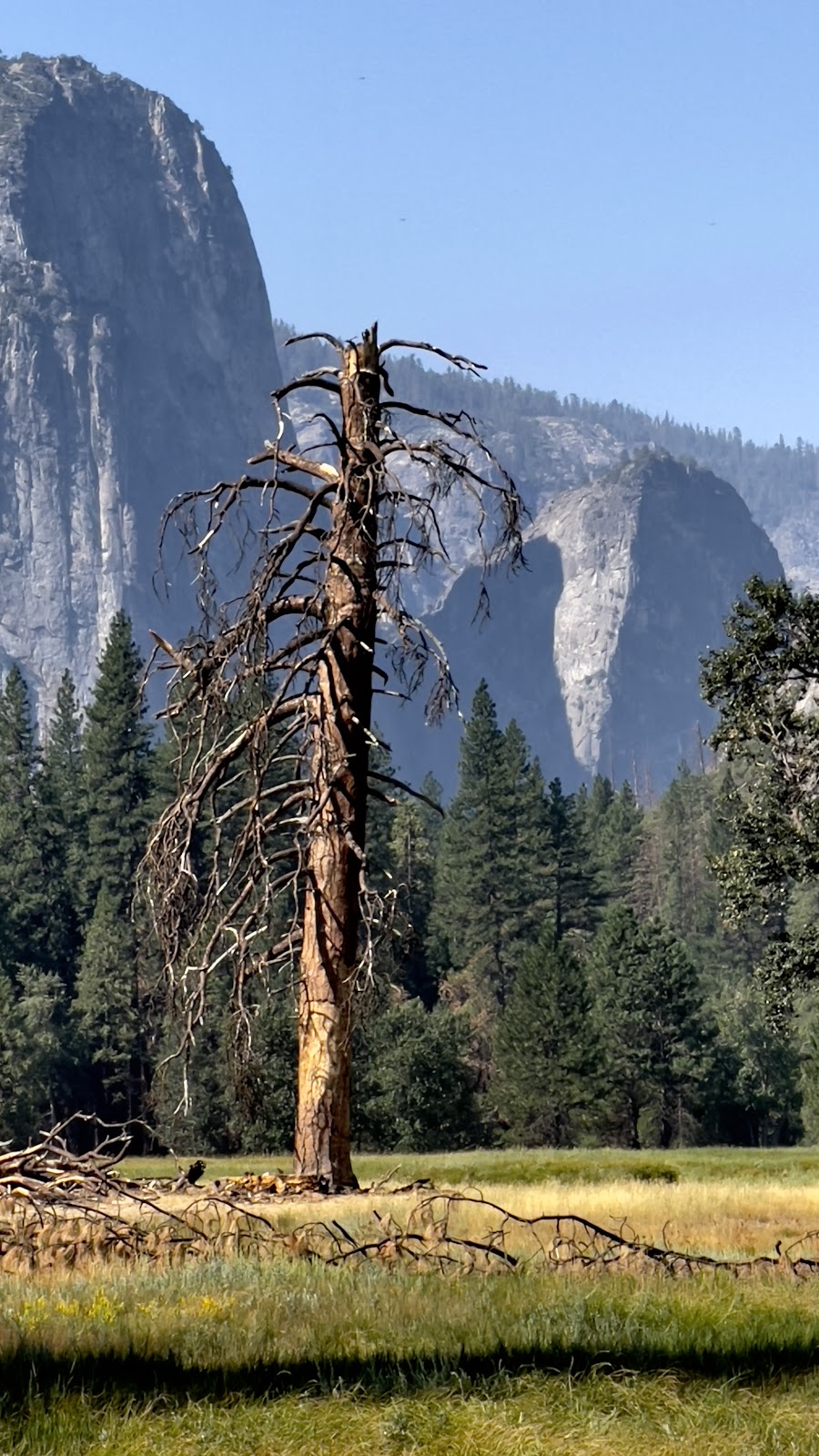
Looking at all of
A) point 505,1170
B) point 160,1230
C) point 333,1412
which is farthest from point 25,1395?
point 505,1170

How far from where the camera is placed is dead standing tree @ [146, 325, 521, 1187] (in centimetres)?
1596

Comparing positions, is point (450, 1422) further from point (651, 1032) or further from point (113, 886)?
point (113, 886)

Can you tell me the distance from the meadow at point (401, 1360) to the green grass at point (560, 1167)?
17.4 m

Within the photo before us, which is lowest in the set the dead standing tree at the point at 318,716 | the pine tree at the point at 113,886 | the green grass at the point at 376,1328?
the green grass at the point at 376,1328

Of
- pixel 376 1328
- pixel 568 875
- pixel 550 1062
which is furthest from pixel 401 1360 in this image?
pixel 568 875

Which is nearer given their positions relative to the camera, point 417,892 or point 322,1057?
point 322,1057

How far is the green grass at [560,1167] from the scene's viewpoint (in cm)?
2822

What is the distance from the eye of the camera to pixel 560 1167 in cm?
3116

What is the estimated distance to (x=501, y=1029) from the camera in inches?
3169

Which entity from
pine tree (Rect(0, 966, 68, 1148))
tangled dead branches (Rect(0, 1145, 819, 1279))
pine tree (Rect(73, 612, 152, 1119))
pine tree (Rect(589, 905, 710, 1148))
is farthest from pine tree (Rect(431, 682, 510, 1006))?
tangled dead branches (Rect(0, 1145, 819, 1279))

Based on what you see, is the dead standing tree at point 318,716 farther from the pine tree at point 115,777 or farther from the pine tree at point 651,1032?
the pine tree at point 115,777

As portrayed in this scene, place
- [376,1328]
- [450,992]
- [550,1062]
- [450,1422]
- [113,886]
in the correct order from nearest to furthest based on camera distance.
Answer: [450,1422]
[376,1328]
[550,1062]
[113,886]
[450,992]

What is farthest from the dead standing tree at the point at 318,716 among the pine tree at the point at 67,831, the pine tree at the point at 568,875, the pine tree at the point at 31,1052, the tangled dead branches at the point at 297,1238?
the pine tree at the point at 568,875

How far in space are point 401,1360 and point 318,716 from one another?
9.59 metres
